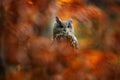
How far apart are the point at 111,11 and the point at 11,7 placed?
552 mm

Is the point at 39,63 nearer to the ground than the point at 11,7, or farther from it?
nearer to the ground

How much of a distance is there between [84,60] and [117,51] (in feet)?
0.62

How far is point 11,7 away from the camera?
2.49 meters

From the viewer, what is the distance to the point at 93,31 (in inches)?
103

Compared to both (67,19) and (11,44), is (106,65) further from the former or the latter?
(11,44)

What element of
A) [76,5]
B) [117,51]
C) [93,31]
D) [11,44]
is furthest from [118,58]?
[11,44]

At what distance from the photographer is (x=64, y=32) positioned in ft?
8.46

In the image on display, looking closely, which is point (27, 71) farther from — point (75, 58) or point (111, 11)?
point (111, 11)

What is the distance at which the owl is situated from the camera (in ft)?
8.41

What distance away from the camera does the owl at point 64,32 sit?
2.56 meters

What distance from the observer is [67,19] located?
2.59 m

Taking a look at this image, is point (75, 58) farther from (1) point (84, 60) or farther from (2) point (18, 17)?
(2) point (18, 17)

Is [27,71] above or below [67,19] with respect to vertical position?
below

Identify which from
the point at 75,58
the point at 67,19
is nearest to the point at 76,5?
the point at 67,19
